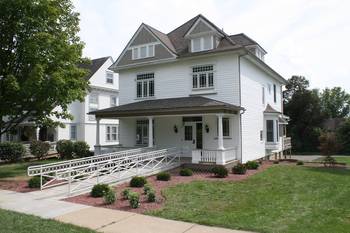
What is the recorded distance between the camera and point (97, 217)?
27.6ft

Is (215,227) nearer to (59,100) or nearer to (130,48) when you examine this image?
(59,100)

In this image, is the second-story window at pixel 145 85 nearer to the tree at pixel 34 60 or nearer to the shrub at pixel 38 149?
the tree at pixel 34 60

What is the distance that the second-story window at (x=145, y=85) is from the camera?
→ 2319 cm

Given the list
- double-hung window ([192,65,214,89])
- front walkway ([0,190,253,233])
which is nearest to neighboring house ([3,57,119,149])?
double-hung window ([192,65,214,89])

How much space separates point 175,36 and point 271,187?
51.7 feet

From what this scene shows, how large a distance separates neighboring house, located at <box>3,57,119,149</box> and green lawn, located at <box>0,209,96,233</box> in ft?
81.2

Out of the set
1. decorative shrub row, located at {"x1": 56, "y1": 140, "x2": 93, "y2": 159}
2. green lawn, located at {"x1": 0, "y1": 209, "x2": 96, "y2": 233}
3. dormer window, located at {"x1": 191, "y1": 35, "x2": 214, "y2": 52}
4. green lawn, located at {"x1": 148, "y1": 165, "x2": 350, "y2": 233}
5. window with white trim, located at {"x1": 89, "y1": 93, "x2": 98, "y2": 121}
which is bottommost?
green lawn, located at {"x1": 148, "y1": 165, "x2": 350, "y2": 233}

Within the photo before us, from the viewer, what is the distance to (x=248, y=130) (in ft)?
69.2

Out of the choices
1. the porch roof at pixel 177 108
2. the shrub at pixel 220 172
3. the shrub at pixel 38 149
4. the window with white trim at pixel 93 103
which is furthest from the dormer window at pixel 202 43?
the window with white trim at pixel 93 103

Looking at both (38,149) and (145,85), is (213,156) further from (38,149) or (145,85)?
(38,149)

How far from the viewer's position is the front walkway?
7.31 m

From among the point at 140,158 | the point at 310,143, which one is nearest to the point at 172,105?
the point at 140,158

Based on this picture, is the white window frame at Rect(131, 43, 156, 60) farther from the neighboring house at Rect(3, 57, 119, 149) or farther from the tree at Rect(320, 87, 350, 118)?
the tree at Rect(320, 87, 350, 118)

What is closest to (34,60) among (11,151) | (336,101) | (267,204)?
(267,204)
